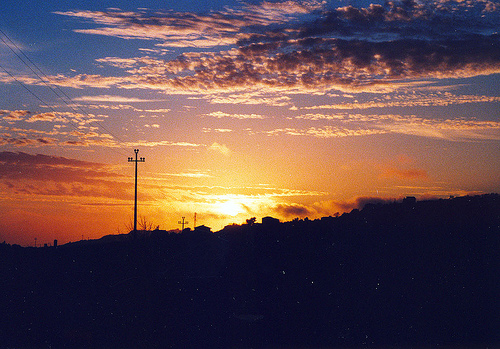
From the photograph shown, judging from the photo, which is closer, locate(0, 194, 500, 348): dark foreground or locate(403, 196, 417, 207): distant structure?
locate(0, 194, 500, 348): dark foreground

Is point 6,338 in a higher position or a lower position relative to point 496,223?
lower

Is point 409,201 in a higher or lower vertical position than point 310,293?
higher

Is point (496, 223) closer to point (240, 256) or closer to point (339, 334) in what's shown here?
point (339, 334)

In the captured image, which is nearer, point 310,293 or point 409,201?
point 310,293

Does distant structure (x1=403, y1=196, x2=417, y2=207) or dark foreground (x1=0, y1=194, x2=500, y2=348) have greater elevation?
distant structure (x1=403, y1=196, x2=417, y2=207)

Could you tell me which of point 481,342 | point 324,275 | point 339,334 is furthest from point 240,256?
point 481,342

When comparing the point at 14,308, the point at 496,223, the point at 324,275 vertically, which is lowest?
the point at 14,308

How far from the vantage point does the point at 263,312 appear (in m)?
27.9

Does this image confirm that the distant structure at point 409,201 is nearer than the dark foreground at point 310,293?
No

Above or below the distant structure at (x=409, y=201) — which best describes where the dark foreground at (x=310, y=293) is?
below

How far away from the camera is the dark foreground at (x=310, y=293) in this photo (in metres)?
22.4

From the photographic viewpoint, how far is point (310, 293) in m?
29.4

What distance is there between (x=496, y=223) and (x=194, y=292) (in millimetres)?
22818

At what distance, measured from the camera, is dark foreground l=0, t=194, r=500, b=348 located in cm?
2244
